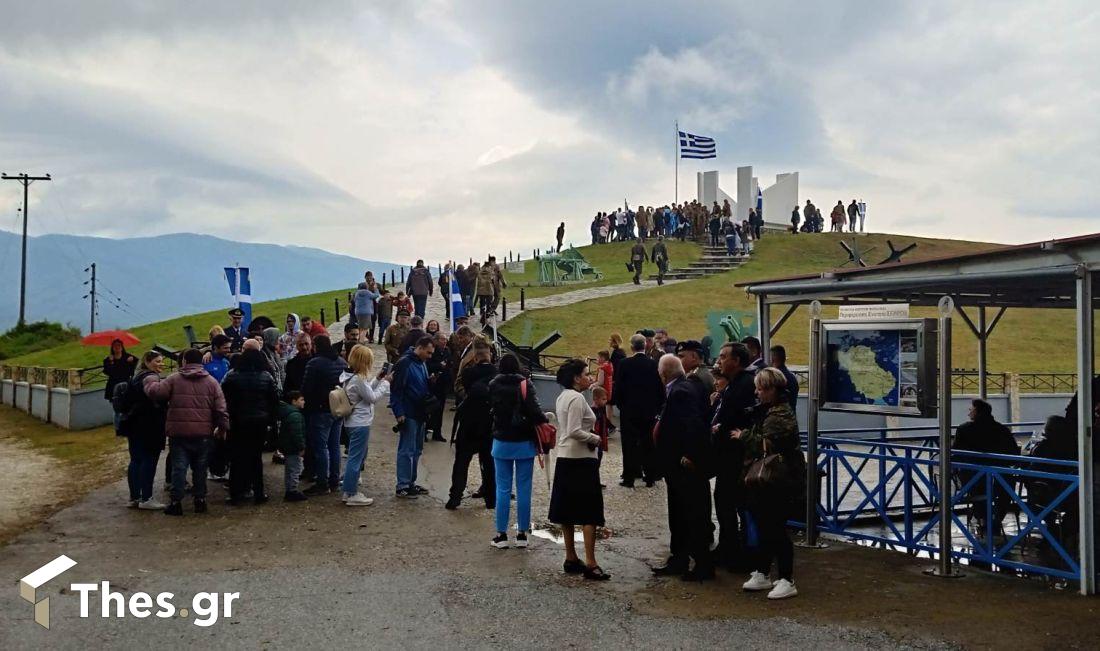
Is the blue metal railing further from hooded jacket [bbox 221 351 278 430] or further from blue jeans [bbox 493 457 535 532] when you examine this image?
hooded jacket [bbox 221 351 278 430]

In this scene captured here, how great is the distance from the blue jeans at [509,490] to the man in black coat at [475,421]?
1.21 m

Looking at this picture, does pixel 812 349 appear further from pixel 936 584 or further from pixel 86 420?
pixel 86 420

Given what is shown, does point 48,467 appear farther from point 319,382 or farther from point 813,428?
point 813,428

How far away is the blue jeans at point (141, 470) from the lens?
32.3ft

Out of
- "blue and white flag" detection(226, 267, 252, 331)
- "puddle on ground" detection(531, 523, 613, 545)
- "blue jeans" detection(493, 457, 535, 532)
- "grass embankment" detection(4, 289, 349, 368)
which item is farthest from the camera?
"grass embankment" detection(4, 289, 349, 368)

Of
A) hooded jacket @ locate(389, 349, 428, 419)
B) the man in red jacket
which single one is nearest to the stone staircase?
hooded jacket @ locate(389, 349, 428, 419)

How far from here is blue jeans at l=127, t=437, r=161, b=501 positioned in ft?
32.3

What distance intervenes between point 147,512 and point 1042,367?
25.2m

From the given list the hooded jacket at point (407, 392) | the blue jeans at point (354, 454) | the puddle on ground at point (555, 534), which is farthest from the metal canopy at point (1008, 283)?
the blue jeans at point (354, 454)

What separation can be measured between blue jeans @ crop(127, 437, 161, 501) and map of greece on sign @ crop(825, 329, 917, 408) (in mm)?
7101

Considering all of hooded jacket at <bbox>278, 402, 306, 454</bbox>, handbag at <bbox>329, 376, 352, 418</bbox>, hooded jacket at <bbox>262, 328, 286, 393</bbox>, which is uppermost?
hooded jacket at <bbox>262, 328, 286, 393</bbox>

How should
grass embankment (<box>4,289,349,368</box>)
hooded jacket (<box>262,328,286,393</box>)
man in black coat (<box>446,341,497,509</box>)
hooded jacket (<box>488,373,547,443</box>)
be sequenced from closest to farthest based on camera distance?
1. hooded jacket (<box>488,373,547,443</box>)
2. man in black coat (<box>446,341,497,509</box>)
3. hooded jacket (<box>262,328,286,393</box>)
4. grass embankment (<box>4,289,349,368</box>)

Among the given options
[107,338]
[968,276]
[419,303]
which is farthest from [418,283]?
[968,276]

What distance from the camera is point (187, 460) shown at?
9711 mm
